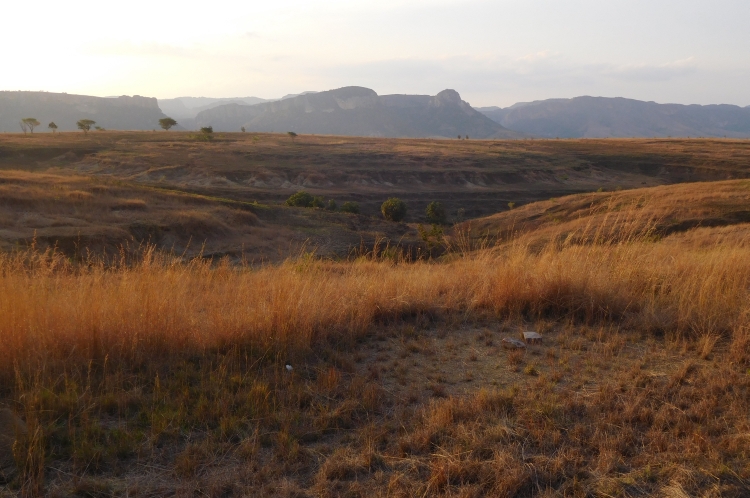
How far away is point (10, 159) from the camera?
50.3 m

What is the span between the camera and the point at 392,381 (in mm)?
4004

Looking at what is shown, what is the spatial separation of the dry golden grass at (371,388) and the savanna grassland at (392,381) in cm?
2

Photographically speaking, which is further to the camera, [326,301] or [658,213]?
[658,213]

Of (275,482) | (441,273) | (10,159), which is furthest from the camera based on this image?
(10,159)

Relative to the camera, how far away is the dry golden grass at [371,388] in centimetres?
282

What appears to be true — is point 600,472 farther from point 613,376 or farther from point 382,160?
point 382,160

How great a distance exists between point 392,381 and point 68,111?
645ft

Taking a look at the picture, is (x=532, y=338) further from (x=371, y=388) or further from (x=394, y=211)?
(x=394, y=211)

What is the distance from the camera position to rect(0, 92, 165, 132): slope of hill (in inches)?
6201

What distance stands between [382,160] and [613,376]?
61.2 m

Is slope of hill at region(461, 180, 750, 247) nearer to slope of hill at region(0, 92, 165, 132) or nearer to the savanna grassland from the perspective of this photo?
the savanna grassland

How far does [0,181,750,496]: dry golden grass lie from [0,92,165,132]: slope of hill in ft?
579

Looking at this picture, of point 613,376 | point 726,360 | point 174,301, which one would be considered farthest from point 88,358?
point 726,360

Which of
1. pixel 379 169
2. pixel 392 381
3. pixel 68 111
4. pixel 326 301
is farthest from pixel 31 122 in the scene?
pixel 392 381
